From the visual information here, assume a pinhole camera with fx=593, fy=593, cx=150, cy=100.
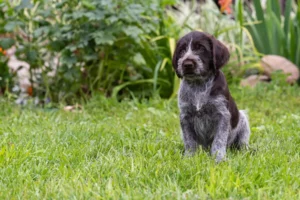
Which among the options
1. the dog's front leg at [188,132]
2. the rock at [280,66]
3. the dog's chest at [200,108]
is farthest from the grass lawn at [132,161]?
the rock at [280,66]

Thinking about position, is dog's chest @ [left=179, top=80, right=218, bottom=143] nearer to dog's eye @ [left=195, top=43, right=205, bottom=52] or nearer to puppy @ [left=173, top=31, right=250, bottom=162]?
puppy @ [left=173, top=31, right=250, bottom=162]

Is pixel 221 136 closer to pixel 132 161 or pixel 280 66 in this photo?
pixel 132 161

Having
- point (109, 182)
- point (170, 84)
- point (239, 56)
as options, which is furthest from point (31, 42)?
point (109, 182)

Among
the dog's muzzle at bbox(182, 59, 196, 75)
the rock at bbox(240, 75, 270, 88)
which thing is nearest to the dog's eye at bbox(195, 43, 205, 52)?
the dog's muzzle at bbox(182, 59, 196, 75)

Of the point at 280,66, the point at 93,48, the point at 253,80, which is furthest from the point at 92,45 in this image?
the point at 280,66

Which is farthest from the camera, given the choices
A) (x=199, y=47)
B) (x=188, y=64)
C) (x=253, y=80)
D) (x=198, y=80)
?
(x=253, y=80)

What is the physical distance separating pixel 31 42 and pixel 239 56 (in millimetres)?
2857

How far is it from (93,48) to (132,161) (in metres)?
3.76

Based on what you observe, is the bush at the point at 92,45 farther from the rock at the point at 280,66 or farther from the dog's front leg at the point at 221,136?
the dog's front leg at the point at 221,136

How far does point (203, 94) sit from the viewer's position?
446 centimetres

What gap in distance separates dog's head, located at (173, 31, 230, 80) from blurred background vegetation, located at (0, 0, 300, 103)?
277 cm

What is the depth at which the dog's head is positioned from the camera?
4316 mm

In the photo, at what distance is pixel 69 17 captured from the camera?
7297mm

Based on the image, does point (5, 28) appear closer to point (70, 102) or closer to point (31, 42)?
point (31, 42)
